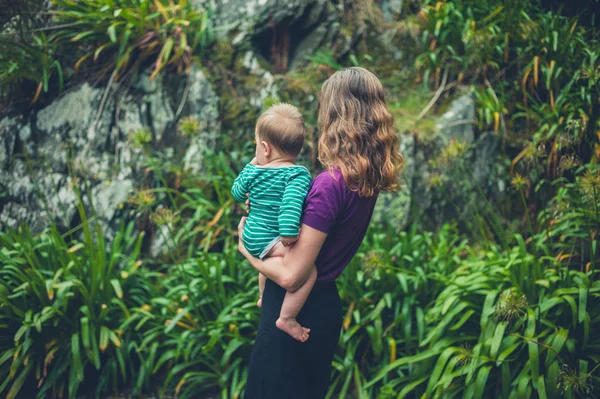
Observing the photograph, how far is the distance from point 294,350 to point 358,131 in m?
0.87

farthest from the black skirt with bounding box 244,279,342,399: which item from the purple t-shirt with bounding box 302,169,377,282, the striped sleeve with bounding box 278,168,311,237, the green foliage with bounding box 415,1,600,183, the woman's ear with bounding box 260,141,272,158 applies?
the green foliage with bounding box 415,1,600,183

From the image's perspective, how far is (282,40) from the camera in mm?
4902

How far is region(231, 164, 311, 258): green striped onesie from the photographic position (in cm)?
191

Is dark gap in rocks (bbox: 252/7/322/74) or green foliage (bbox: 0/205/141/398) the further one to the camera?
dark gap in rocks (bbox: 252/7/322/74)

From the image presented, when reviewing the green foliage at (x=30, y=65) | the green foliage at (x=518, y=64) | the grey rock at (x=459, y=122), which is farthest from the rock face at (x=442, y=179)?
the green foliage at (x=30, y=65)

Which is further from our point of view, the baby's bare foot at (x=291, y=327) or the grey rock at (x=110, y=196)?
the grey rock at (x=110, y=196)

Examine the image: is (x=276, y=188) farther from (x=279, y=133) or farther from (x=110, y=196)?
(x=110, y=196)

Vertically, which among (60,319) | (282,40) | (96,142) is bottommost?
(60,319)

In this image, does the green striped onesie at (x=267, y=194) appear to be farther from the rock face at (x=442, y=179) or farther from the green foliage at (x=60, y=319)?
the rock face at (x=442, y=179)

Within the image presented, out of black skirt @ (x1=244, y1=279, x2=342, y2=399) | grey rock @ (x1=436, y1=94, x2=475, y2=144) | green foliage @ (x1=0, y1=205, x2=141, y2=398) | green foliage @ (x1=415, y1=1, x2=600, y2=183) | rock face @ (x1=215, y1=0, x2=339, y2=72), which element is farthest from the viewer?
rock face @ (x1=215, y1=0, x2=339, y2=72)

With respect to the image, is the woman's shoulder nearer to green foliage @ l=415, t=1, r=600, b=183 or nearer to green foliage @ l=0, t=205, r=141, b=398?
green foliage @ l=0, t=205, r=141, b=398

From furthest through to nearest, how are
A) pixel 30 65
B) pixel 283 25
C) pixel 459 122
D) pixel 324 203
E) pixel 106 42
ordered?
pixel 283 25 → pixel 106 42 → pixel 459 122 → pixel 30 65 → pixel 324 203

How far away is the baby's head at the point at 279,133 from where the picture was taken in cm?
199

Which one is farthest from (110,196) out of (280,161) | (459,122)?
(459,122)
